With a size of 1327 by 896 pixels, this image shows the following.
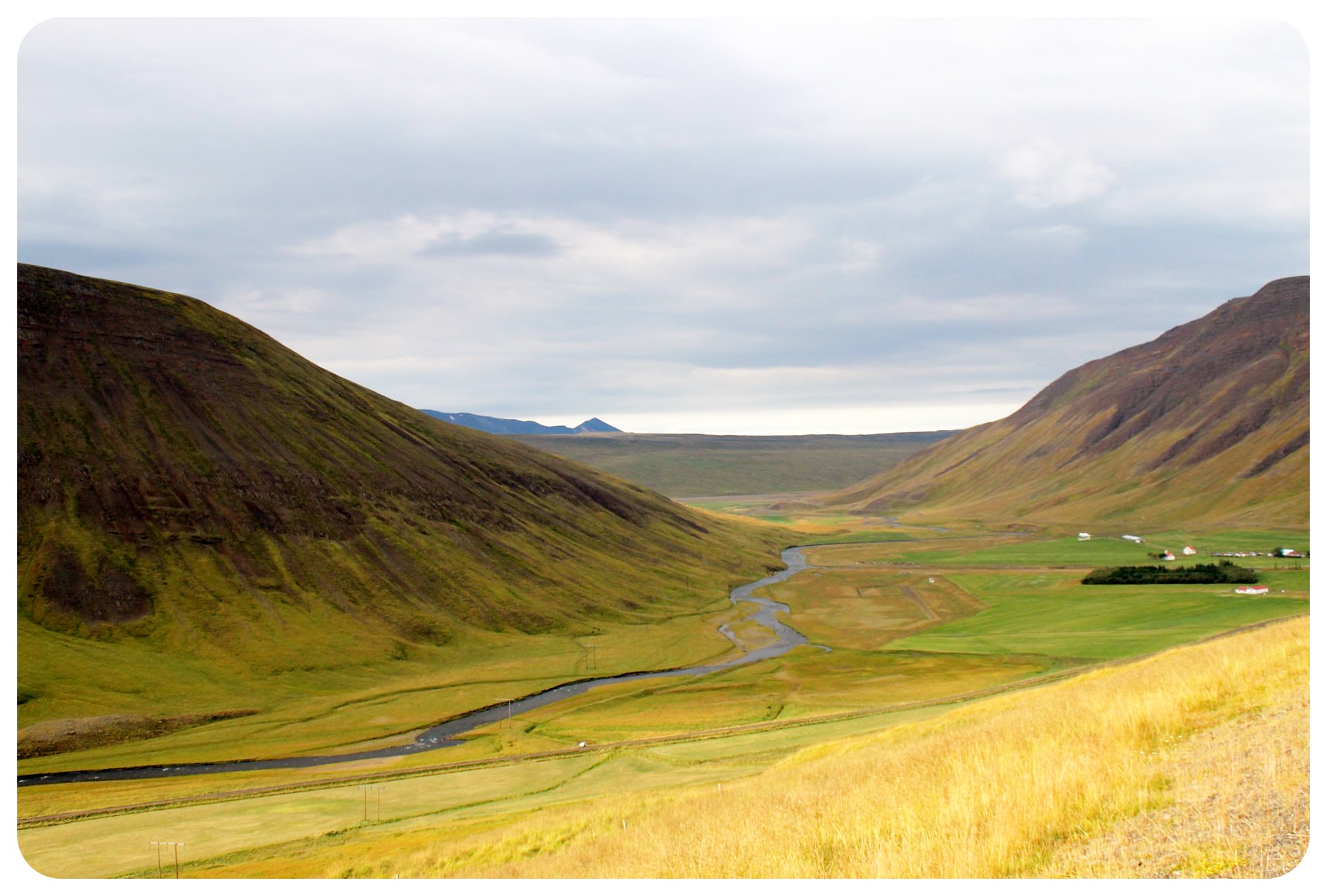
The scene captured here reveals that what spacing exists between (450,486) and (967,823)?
127 metres

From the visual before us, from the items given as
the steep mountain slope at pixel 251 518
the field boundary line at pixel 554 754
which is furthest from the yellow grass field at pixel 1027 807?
the steep mountain slope at pixel 251 518

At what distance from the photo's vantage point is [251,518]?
338ft

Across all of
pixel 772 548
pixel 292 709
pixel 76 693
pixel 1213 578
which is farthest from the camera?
pixel 772 548

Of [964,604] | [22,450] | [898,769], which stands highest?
[22,450]

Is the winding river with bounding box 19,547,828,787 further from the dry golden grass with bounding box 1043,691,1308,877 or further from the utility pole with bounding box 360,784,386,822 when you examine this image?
the dry golden grass with bounding box 1043,691,1308,877

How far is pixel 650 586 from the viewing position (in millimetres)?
127688

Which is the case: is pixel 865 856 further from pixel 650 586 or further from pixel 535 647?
pixel 650 586

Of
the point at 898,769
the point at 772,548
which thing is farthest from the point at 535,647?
the point at 772,548

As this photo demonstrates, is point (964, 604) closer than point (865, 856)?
No

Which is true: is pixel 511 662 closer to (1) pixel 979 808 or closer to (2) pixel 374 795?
(2) pixel 374 795

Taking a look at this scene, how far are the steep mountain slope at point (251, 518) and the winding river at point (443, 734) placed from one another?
2075 centimetres

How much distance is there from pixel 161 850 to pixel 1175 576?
4384 inches

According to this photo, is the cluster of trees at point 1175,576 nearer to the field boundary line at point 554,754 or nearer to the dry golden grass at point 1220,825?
the field boundary line at point 554,754

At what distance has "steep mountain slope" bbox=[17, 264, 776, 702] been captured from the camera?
3314 inches
